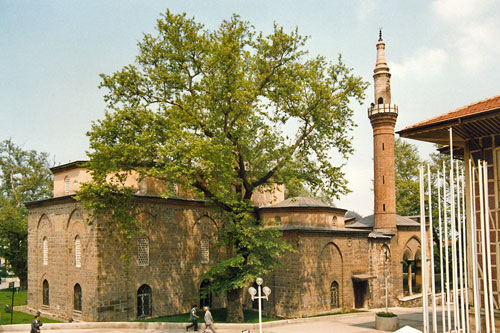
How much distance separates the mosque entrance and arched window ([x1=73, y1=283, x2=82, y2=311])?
53.5 feet

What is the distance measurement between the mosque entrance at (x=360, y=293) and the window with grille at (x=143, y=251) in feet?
43.3

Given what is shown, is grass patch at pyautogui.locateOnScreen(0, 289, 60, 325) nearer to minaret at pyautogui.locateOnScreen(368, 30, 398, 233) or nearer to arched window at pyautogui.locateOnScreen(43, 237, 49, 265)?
arched window at pyautogui.locateOnScreen(43, 237, 49, 265)

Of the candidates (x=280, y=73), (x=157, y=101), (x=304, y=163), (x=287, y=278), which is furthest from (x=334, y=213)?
(x=157, y=101)

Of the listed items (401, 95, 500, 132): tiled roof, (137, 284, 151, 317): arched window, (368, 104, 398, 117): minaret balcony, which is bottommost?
(137, 284, 151, 317): arched window

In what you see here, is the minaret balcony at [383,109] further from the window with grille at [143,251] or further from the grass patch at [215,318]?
the window with grille at [143,251]

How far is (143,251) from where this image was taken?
23562mm

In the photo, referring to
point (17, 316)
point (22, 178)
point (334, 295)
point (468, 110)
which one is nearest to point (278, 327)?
point (334, 295)

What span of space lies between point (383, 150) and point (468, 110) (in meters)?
18.5

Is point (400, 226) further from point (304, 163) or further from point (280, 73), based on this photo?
point (280, 73)

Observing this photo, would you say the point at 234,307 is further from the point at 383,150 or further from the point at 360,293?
the point at 383,150

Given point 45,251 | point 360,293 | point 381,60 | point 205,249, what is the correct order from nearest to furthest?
point 45,251 → point 205,249 → point 360,293 → point 381,60

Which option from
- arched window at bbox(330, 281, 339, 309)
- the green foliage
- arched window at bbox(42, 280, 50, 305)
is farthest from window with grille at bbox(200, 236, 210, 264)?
the green foliage

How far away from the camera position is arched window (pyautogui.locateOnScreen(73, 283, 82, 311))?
2252 cm

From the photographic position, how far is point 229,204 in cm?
1975
